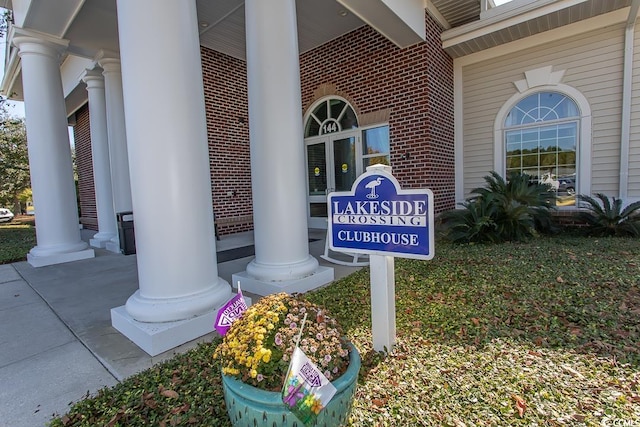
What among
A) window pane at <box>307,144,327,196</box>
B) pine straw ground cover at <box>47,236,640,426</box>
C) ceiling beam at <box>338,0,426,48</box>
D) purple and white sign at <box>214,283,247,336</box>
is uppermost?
ceiling beam at <box>338,0,426,48</box>

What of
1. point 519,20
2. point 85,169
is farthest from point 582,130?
point 85,169

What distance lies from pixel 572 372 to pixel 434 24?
265 inches

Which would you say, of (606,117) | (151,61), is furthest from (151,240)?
(606,117)

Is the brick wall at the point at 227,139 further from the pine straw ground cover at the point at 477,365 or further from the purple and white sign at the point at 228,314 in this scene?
the purple and white sign at the point at 228,314

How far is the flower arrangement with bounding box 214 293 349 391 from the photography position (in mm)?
1523

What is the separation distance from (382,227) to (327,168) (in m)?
6.24

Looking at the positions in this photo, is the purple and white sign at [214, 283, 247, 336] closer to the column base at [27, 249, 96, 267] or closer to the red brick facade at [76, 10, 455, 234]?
the column base at [27, 249, 96, 267]

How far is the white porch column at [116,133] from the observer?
657 centimetres

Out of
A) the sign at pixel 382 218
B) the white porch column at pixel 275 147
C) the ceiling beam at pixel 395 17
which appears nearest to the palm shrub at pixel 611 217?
the ceiling beam at pixel 395 17

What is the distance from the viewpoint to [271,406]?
1.42 m

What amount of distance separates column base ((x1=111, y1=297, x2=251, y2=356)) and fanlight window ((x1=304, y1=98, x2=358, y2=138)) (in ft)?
19.5

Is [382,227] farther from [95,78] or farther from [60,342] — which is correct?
[95,78]

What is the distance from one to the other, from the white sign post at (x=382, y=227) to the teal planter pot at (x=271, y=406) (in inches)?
33.0

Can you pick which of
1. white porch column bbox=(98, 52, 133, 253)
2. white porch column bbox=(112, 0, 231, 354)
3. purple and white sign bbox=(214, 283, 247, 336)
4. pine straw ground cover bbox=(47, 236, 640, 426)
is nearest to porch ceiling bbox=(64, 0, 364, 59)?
white porch column bbox=(98, 52, 133, 253)
